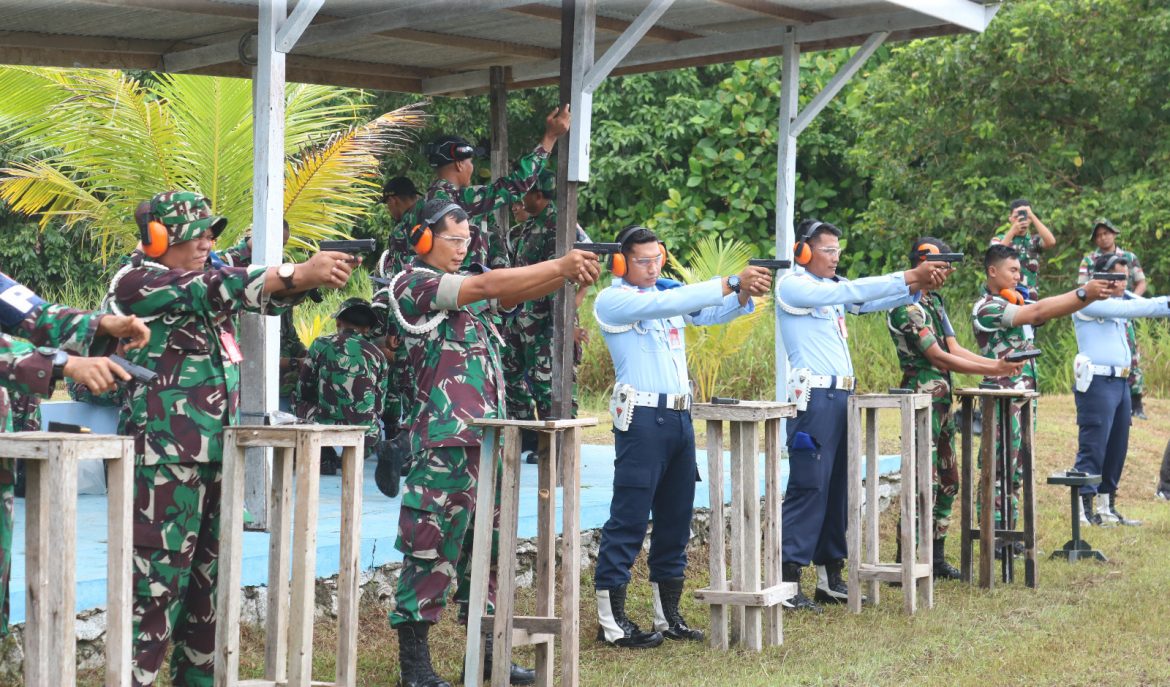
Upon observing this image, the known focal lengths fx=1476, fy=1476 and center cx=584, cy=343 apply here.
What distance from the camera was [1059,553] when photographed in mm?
8750

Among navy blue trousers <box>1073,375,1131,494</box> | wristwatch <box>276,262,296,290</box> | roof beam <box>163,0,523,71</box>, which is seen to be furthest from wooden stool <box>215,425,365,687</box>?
navy blue trousers <box>1073,375,1131,494</box>

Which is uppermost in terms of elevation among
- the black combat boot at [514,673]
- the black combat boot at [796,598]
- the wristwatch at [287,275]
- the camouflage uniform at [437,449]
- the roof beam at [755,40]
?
the roof beam at [755,40]

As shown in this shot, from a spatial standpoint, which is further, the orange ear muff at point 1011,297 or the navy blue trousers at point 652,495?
the orange ear muff at point 1011,297

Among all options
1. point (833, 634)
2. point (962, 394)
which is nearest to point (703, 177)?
point (962, 394)

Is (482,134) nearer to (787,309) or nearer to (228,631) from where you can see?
(787,309)

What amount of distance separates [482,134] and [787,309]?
486 inches

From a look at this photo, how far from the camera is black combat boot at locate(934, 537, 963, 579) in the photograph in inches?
320

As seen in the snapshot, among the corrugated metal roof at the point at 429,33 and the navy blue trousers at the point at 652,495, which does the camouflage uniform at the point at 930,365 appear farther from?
the corrugated metal roof at the point at 429,33

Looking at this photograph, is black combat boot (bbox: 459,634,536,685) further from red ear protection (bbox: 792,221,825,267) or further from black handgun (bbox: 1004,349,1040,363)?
black handgun (bbox: 1004,349,1040,363)

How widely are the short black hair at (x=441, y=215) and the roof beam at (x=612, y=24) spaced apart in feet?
10.2

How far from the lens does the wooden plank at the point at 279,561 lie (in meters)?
4.64

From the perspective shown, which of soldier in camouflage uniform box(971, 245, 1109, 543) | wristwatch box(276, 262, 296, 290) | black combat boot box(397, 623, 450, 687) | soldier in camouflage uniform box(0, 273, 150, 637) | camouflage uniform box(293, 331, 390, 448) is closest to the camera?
soldier in camouflage uniform box(0, 273, 150, 637)

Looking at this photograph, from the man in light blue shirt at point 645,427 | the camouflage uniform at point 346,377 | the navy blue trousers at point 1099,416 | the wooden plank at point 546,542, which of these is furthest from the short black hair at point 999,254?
the wooden plank at point 546,542

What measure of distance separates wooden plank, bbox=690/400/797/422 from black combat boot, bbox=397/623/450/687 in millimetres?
1486
